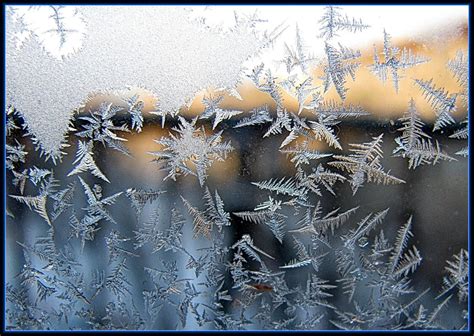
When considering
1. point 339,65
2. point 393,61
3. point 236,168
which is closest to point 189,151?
point 236,168

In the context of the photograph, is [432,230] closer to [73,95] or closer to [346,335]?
[346,335]

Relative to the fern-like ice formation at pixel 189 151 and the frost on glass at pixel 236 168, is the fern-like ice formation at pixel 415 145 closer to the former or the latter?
the frost on glass at pixel 236 168

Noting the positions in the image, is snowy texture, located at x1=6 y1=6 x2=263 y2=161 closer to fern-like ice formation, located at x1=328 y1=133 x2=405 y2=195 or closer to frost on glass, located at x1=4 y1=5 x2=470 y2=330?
frost on glass, located at x1=4 y1=5 x2=470 y2=330

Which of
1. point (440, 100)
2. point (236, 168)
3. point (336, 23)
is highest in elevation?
point (336, 23)

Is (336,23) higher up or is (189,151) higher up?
(336,23)

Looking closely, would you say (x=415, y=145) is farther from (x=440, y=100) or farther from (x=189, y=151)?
(x=189, y=151)

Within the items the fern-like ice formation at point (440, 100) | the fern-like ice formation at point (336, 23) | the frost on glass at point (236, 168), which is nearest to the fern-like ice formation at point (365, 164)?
the frost on glass at point (236, 168)

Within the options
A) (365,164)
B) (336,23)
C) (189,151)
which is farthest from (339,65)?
(189,151)

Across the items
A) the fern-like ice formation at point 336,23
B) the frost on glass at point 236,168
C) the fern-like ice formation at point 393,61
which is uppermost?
the fern-like ice formation at point 336,23
